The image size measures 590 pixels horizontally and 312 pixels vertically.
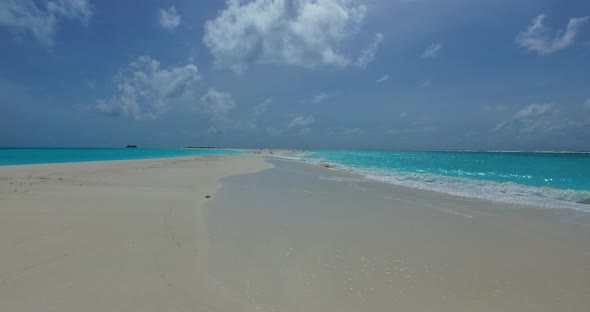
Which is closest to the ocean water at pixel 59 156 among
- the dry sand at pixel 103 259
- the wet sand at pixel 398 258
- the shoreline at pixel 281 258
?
the dry sand at pixel 103 259

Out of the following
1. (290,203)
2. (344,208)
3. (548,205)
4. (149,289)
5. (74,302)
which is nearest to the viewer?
(74,302)

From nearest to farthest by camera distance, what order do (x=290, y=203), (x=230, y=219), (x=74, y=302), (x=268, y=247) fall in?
(x=74, y=302), (x=268, y=247), (x=230, y=219), (x=290, y=203)

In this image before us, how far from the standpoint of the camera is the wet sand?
3.69 m

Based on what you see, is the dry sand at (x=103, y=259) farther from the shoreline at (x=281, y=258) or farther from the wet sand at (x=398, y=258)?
the wet sand at (x=398, y=258)

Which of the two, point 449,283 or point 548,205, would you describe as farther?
point 548,205

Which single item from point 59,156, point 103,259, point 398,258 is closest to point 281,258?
point 398,258

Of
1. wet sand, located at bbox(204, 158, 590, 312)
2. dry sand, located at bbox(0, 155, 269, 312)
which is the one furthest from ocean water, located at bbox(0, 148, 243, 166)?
wet sand, located at bbox(204, 158, 590, 312)

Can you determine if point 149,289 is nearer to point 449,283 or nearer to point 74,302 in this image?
point 74,302

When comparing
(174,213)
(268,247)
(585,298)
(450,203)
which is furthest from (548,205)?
(174,213)

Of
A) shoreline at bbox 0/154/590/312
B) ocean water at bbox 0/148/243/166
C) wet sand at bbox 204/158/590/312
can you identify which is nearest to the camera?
shoreline at bbox 0/154/590/312

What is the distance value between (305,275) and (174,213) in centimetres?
496

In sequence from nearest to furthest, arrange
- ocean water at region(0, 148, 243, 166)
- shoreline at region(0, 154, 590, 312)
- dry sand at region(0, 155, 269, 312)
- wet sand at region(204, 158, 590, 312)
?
dry sand at region(0, 155, 269, 312), shoreline at region(0, 154, 590, 312), wet sand at region(204, 158, 590, 312), ocean water at region(0, 148, 243, 166)

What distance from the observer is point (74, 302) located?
10.9 ft

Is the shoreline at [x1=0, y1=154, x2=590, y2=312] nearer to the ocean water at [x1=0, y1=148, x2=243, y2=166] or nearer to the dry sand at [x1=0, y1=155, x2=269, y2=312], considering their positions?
the dry sand at [x1=0, y1=155, x2=269, y2=312]
